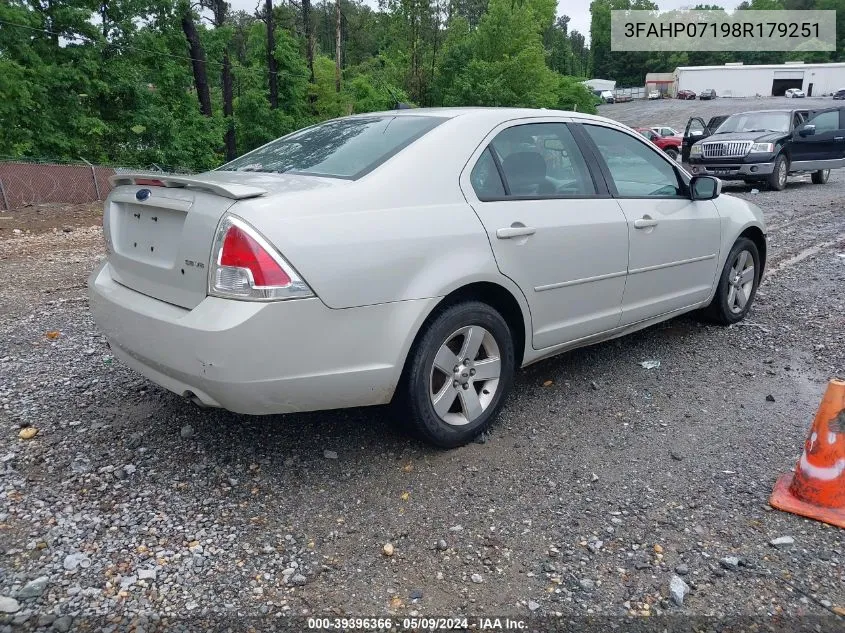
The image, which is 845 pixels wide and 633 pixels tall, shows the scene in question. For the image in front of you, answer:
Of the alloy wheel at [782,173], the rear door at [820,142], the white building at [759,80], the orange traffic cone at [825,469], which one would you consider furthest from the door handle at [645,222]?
the white building at [759,80]

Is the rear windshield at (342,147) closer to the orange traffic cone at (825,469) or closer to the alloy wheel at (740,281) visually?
the orange traffic cone at (825,469)

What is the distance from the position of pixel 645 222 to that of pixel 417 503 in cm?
226

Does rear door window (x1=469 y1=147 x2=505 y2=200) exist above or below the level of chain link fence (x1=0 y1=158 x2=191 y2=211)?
below

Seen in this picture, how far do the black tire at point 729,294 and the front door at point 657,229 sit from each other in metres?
0.28

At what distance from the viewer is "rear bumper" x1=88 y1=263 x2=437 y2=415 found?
8.46 ft

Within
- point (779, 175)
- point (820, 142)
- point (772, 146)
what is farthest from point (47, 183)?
point (820, 142)

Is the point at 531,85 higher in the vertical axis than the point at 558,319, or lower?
higher

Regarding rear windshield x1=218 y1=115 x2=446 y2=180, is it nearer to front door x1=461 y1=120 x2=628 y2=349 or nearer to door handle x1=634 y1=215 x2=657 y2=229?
front door x1=461 y1=120 x2=628 y2=349

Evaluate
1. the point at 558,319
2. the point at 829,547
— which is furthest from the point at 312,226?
the point at 829,547

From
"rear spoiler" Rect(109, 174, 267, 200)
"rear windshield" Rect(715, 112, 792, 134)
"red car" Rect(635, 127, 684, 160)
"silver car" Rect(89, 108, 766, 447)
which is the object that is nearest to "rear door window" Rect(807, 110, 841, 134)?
"rear windshield" Rect(715, 112, 792, 134)

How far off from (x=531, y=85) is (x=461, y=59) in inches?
142

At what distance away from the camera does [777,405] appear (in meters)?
3.88

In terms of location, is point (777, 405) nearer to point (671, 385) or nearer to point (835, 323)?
point (671, 385)

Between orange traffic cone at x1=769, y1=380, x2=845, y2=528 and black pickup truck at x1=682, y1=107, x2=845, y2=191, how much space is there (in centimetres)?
1221
